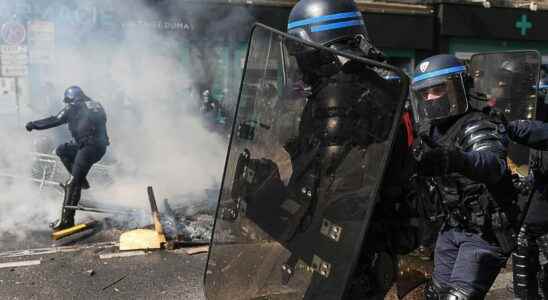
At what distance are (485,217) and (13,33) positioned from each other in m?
7.49

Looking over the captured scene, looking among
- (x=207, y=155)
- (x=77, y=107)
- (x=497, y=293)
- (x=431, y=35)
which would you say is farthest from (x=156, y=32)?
(x=497, y=293)

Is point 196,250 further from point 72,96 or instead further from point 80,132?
point 72,96

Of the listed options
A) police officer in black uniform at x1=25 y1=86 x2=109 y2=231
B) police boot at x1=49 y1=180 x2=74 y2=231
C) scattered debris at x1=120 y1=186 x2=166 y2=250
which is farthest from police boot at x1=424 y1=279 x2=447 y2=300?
police officer in black uniform at x1=25 y1=86 x2=109 y2=231

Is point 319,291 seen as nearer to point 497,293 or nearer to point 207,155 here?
point 497,293

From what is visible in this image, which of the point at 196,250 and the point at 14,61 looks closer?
the point at 196,250

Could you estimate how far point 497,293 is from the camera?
3.65m

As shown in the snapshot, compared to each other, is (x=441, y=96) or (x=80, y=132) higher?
(x=441, y=96)

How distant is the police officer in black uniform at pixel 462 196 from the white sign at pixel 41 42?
677 centimetres

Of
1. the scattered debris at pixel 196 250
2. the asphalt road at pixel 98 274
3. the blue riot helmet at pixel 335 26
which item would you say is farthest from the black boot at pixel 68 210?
the blue riot helmet at pixel 335 26

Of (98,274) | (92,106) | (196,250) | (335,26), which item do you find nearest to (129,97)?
(92,106)

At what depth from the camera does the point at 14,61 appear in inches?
313

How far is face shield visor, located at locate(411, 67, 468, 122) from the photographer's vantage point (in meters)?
2.32

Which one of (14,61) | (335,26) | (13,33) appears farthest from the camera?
(14,61)

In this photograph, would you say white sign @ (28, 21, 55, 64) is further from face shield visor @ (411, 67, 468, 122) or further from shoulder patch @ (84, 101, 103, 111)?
face shield visor @ (411, 67, 468, 122)
